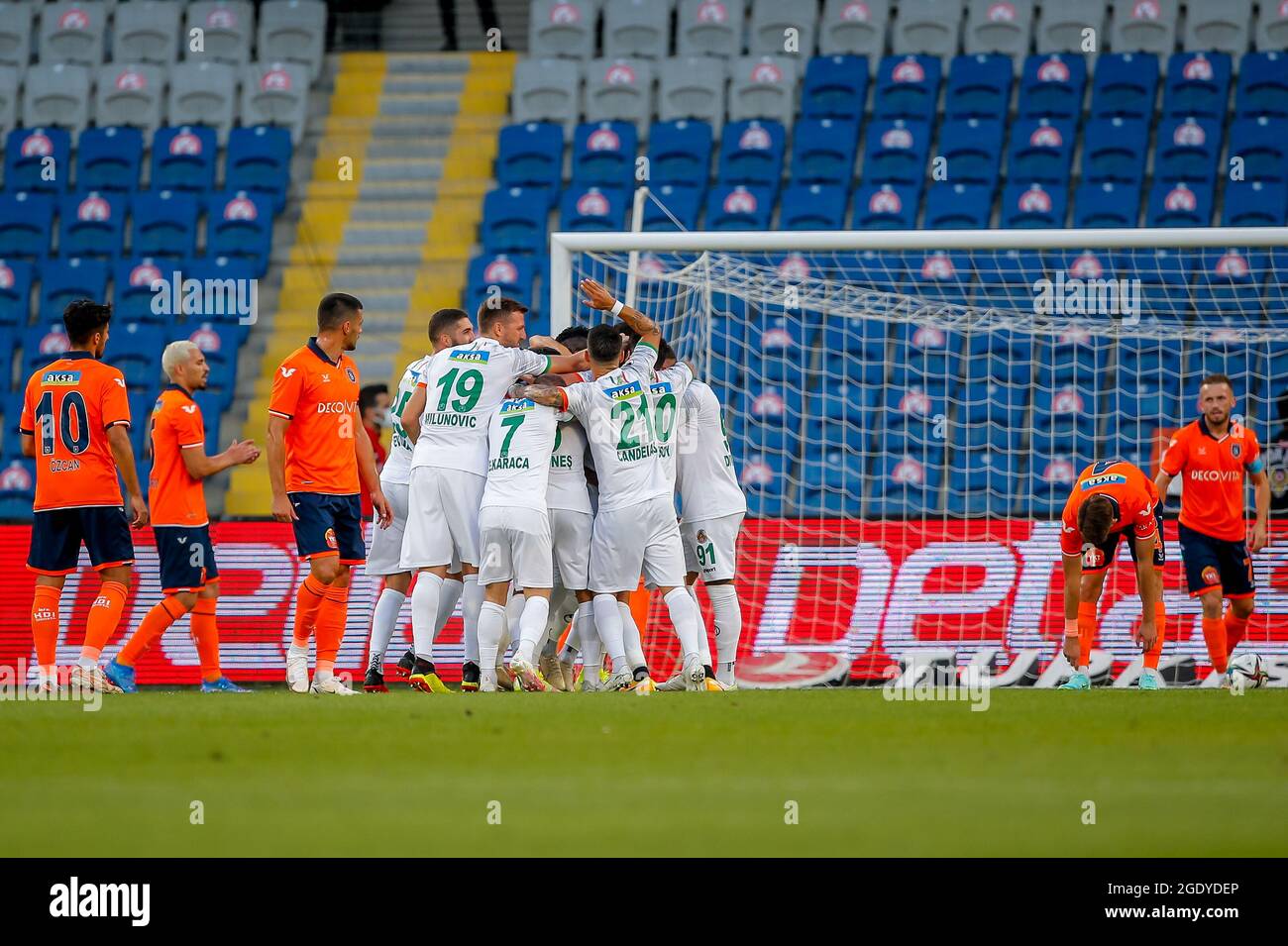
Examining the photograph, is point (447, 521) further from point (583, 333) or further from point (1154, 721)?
point (1154, 721)

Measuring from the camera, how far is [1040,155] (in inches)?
687

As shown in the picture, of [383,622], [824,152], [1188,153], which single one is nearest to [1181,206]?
[1188,153]

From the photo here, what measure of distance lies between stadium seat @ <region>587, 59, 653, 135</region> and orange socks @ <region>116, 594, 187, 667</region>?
1072 centimetres

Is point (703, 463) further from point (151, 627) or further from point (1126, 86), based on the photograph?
point (1126, 86)

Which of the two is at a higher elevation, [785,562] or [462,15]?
[462,15]

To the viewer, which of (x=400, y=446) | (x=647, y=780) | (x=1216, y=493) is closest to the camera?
(x=647, y=780)

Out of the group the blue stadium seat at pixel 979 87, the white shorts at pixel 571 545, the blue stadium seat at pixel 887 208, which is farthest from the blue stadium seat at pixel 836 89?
the white shorts at pixel 571 545

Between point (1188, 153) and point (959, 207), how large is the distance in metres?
2.58

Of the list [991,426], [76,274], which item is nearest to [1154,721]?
[991,426]

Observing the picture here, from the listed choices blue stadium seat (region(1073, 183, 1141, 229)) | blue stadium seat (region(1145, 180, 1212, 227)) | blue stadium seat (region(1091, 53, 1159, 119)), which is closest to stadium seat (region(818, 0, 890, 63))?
blue stadium seat (region(1091, 53, 1159, 119))

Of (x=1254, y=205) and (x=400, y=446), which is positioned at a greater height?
(x=1254, y=205)

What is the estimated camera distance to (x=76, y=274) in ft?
57.8
